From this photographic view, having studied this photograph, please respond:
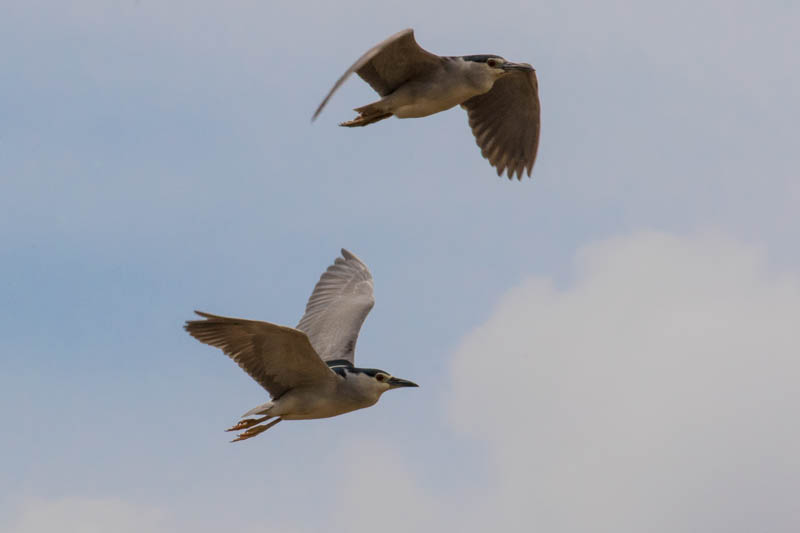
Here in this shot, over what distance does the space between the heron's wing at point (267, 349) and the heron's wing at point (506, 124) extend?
14.1 ft

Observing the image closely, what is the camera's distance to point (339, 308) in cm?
1455

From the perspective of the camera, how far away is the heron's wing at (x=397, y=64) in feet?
42.1

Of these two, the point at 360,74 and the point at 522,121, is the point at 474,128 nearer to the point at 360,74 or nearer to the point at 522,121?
the point at 522,121

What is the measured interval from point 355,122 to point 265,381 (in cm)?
286

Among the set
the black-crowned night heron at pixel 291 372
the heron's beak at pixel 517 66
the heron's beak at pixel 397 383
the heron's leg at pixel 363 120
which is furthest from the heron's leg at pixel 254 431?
the heron's beak at pixel 517 66

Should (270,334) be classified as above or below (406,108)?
below

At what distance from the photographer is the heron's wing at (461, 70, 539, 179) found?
15.0 meters

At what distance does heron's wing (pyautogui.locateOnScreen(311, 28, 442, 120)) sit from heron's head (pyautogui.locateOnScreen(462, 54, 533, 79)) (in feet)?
1.39

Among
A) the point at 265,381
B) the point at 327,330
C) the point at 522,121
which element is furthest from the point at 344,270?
the point at 265,381

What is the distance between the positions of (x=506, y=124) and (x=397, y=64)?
2416 millimetres

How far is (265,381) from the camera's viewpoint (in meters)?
12.0

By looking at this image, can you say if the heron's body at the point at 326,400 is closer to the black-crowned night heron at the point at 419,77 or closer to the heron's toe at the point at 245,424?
the heron's toe at the point at 245,424

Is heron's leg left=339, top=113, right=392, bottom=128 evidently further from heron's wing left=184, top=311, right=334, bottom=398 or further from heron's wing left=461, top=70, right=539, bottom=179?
heron's wing left=184, top=311, right=334, bottom=398

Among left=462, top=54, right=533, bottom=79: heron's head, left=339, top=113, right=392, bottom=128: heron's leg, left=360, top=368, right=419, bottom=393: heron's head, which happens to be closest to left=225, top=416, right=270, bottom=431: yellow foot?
left=360, top=368, right=419, bottom=393: heron's head
